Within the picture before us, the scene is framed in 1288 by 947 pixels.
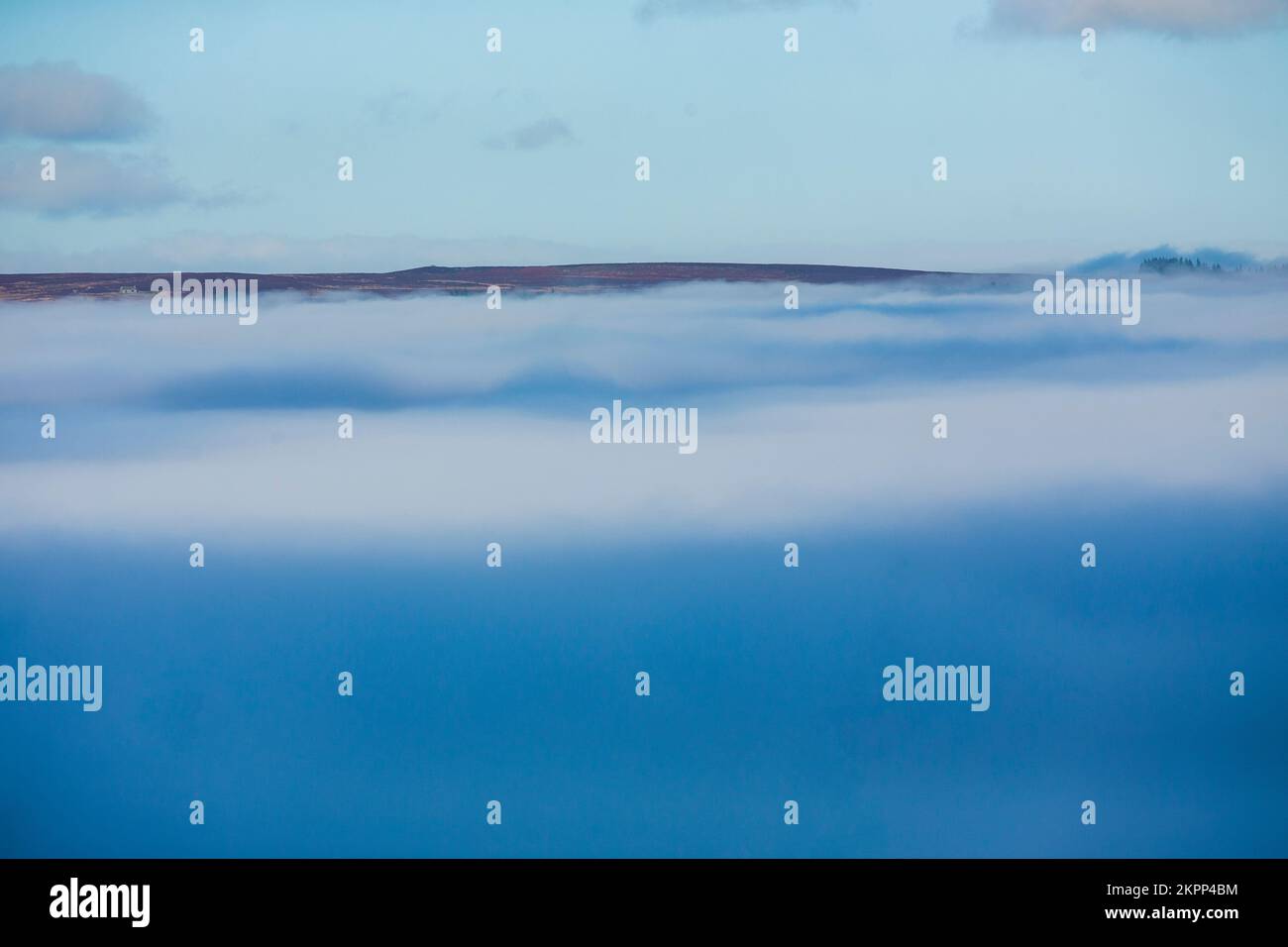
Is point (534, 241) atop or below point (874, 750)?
atop

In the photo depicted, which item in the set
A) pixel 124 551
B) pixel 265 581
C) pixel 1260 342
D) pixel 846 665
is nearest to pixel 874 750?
pixel 846 665

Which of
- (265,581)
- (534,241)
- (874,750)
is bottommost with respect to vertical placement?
(874,750)

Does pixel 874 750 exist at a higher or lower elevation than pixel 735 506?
lower

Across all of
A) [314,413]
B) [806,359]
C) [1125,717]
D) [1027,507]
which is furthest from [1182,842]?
[314,413]

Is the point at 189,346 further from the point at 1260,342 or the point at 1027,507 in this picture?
the point at 1260,342
